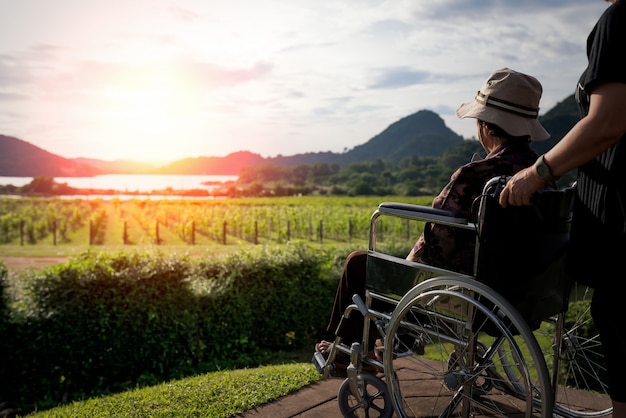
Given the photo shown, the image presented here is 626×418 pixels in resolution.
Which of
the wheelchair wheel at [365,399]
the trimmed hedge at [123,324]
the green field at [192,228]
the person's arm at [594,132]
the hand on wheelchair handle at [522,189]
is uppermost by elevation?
the person's arm at [594,132]

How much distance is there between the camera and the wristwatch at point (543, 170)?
5.88 feet

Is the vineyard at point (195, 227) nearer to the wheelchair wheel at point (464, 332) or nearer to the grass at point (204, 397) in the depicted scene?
the grass at point (204, 397)

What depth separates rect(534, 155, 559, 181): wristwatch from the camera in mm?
1793

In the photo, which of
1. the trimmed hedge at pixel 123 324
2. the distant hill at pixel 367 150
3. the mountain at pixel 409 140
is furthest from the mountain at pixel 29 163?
the mountain at pixel 409 140

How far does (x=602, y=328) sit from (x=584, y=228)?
12.2 inches

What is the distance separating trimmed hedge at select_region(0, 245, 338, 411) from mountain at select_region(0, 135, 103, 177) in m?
36.4

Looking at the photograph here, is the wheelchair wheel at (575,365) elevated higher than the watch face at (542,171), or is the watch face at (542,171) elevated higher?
the watch face at (542,171)

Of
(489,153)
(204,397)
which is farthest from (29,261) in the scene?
(489,153)

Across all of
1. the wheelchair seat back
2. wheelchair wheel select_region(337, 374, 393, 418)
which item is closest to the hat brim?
the wheelchair seat back

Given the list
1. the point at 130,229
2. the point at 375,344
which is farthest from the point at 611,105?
the point at 130,229

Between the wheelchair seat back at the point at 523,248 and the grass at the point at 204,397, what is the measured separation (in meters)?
1.68

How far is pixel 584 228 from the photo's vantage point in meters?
1.86

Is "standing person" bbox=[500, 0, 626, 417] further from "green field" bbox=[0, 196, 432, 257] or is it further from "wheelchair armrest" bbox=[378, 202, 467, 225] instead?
"green field" bbox=[0, 196, 432, 257]

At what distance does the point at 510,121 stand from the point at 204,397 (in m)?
A: 2.28
